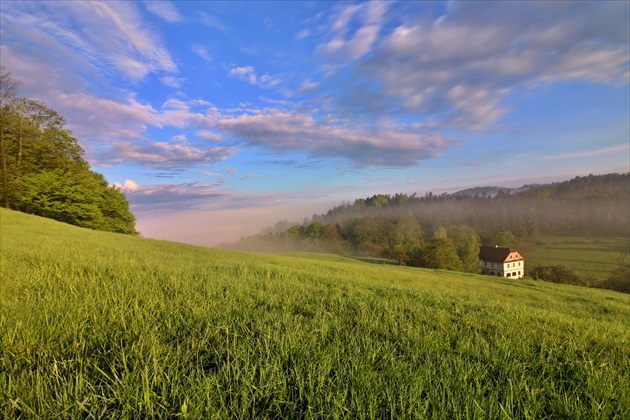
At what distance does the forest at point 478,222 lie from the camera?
107 m

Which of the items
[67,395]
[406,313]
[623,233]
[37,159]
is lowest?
[623,233]

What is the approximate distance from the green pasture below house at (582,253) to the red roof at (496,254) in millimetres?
6225

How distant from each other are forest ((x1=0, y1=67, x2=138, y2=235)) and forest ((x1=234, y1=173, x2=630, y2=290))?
67.2 m

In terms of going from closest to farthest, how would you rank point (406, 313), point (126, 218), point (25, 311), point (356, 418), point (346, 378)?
1. point (356, 418)
2. point (346, 378)
3. point (25, 311)
4. point (406, 313)
5. point (126, 218)

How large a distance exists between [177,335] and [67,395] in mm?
1202

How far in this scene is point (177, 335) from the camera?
3.18 meters

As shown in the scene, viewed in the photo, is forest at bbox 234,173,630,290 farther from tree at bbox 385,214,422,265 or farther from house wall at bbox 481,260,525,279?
house wall at bbox 481,260,525,279

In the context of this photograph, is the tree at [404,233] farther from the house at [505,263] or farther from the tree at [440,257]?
the tree at [440,257]

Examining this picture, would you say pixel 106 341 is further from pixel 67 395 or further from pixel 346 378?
pixel 346 378

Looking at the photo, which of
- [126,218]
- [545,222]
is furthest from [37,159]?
[545,222]

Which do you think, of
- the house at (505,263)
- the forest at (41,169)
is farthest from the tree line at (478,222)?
the forest at (41,169)

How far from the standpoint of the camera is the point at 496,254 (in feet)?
279

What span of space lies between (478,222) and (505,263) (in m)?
77.9

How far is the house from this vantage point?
266ft
